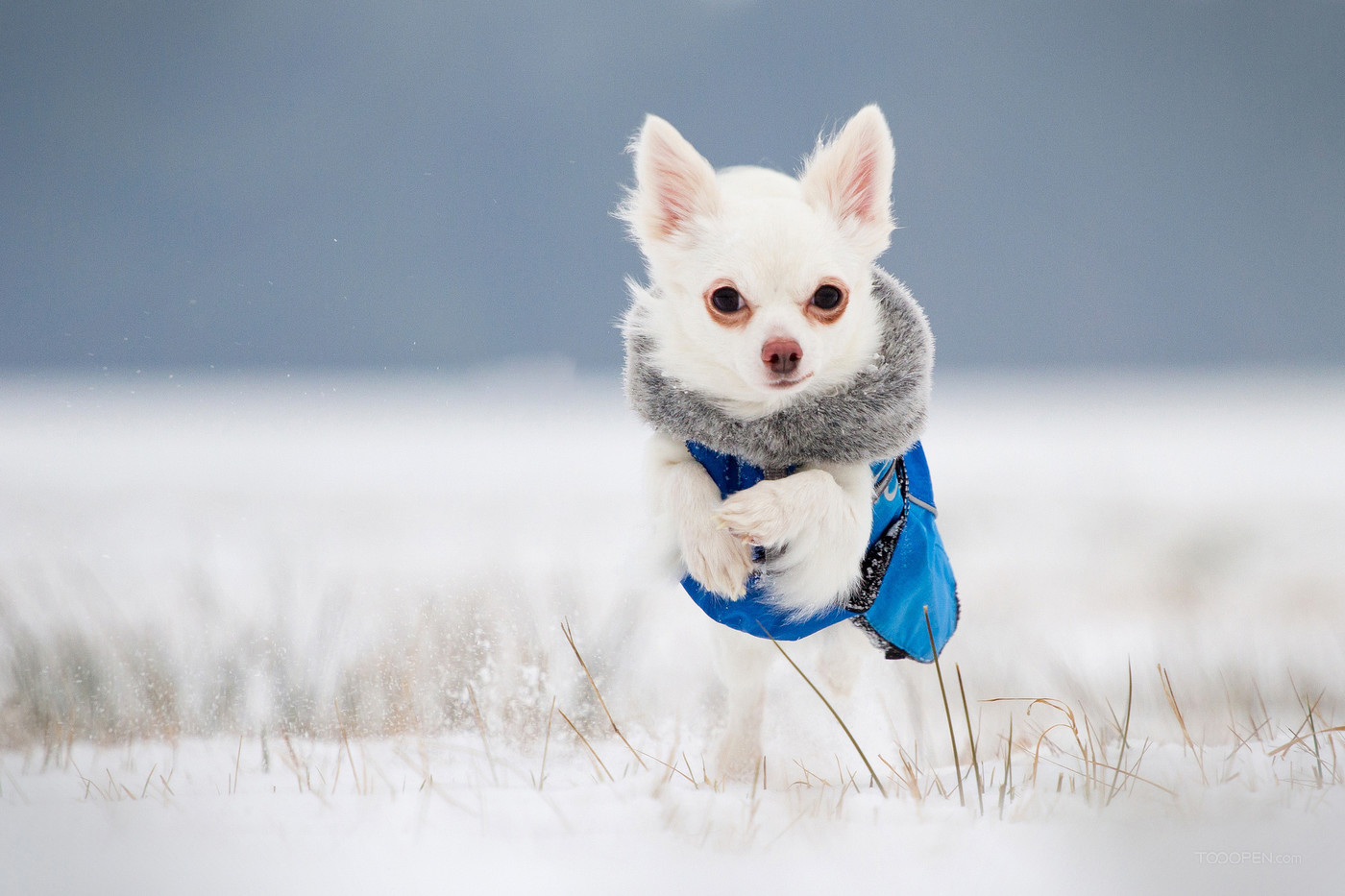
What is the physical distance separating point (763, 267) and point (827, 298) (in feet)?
0.47

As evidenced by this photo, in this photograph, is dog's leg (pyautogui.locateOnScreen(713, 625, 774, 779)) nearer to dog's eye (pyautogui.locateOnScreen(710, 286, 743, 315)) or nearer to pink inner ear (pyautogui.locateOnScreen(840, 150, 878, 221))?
dog's eye (pyautogui.locateOnScreen(710, 286, 743, 315))

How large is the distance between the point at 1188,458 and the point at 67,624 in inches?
209

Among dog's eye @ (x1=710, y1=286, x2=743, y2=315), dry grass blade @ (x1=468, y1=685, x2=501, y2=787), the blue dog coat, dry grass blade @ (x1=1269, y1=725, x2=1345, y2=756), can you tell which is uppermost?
dog's eye @ (x1=710, y1=286, x2=743, y2=315)

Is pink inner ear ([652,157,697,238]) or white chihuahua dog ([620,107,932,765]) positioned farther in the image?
pink inner ear ([652,157,697,238])

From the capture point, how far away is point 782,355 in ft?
4.58

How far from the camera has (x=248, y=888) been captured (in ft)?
4.12

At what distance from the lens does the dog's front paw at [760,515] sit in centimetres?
140

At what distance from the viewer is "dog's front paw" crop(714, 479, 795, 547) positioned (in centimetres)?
140

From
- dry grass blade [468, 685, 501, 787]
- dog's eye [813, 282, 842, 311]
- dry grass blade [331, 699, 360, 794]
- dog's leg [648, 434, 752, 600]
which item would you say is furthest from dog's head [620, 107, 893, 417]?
dry grass blade [331, 699, 360, 794]

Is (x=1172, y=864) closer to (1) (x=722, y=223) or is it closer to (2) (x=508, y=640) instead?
(1) (x=722, y=223)

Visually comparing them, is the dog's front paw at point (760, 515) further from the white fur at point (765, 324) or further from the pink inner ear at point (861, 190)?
the pink inner ear at point (861, 190)

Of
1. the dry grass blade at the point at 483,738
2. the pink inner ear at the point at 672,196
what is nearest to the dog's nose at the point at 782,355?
the pink inner ear at the point at 672,196

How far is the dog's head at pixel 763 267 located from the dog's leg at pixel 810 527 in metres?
0.19

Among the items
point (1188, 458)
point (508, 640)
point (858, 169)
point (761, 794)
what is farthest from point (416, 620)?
point (1188, 458)
